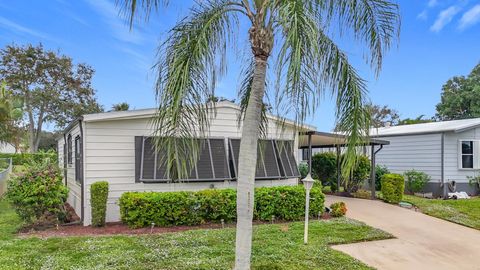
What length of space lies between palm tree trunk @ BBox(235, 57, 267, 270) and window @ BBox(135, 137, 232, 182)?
386 centimetres

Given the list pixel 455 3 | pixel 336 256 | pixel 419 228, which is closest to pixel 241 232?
pixel 336 256

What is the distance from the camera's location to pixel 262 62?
434cm

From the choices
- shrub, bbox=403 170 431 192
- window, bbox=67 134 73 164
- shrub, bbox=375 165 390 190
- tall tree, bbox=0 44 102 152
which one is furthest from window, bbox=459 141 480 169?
tall tree, bbox=0 44 102 152

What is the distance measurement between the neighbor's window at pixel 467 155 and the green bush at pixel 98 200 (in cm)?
1402

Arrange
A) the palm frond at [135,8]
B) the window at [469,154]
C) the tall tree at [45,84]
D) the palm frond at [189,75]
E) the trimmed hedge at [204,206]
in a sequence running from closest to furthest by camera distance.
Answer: the palm frond at [189,75], the palm frond at [135,8], the trimmed hedge at [204,206], the window at [469,154], the tall tree at [45,84]

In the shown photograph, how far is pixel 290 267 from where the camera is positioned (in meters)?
5.30

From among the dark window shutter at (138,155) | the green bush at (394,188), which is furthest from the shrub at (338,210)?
the dark window shutter at (138,155)

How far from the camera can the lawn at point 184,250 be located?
532cm

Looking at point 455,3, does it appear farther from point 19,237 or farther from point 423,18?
point 19,237

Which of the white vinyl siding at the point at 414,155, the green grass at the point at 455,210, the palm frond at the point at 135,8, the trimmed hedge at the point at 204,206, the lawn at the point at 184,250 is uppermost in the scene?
the palm frond at the point at 135,8

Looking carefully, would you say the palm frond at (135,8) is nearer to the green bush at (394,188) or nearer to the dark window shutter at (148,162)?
the dark window shutter at (148,162)

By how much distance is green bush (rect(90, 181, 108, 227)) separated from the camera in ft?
25.6

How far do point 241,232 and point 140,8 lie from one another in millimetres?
2927

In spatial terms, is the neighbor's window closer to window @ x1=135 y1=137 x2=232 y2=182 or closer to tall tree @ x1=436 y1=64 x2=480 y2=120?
window @ x1=135 y1=137 x2=232 y2=182
